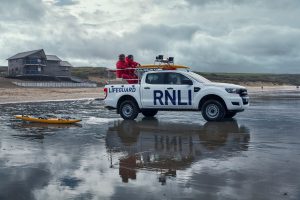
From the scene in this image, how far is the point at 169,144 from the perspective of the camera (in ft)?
29.3

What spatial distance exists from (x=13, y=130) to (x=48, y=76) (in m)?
74.7

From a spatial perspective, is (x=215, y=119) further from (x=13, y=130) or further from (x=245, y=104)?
(x=13, y=130)

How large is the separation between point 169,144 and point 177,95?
5.22 metres

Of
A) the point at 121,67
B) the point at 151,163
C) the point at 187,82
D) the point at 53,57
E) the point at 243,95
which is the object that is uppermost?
the point at 53,57

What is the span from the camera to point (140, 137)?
33.2 ft

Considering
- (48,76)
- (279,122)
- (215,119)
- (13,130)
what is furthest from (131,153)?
(48,76)

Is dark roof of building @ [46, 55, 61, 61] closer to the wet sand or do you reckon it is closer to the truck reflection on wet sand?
the wet sand

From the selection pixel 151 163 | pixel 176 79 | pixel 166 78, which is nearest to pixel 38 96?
pixel 166 78

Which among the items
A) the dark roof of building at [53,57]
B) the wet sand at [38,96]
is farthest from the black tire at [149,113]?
the dark roof of building at [53,57]

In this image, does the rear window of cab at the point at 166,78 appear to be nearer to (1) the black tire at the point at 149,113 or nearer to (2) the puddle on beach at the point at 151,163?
(1) the black tire at the point at 149,113

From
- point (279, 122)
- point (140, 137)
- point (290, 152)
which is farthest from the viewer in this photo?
point (279, 122)

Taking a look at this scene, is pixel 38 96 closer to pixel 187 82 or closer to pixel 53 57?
pixel 187 82

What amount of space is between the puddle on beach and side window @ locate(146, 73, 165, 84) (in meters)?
3.08

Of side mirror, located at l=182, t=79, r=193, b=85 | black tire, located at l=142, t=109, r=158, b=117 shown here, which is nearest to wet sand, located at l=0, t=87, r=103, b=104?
black tire, located at l=142, t=109, r=158, b=117
